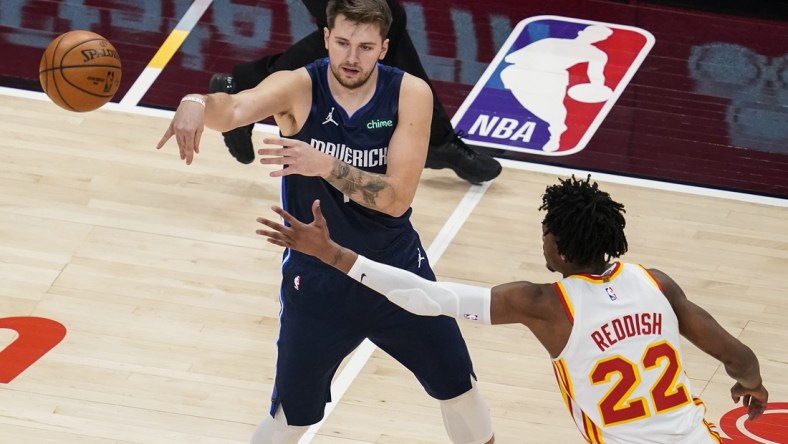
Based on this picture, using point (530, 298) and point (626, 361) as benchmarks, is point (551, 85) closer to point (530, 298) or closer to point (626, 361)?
point (530, 298)

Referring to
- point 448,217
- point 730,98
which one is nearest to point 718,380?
point 448,217

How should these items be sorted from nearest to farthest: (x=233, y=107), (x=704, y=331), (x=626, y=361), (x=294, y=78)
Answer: (x=626, y=361) < (x=704, y=331) < (x=233, y=107) < (x=294, y=78)

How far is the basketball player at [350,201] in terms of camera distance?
5.33m

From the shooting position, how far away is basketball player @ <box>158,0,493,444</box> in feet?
17.5

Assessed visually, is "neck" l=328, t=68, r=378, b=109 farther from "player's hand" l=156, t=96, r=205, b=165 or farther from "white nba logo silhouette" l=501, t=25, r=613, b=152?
"white nba logo silhouette" l=501, t=25, r=613, b=152

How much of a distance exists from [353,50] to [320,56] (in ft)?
9.61

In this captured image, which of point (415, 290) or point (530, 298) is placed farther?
point (415, 290)

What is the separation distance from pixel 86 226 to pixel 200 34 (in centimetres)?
269

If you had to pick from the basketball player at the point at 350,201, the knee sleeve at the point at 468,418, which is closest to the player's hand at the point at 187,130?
the basketball player at the point at 350,201

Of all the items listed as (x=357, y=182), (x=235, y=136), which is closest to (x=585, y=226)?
(x=357, y=182)

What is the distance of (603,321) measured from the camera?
4.65 m

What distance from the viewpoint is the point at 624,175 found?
900cm

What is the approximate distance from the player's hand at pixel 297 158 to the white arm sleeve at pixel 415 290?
1.16ft

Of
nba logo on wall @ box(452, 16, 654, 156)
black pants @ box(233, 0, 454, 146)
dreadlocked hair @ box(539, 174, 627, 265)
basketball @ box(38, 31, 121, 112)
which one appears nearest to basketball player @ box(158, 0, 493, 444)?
dreadlocked hair @ box(539, 174, 627, 265)
